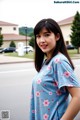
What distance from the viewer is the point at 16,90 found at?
4988 mm

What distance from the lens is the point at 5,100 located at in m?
4.38

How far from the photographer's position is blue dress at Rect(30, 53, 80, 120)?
1299 millimetres

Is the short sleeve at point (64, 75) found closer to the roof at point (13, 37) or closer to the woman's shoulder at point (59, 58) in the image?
the woman's shoulder at point (59, 58)

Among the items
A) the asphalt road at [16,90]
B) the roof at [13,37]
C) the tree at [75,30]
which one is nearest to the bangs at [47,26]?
the asphalt road at [16,90]

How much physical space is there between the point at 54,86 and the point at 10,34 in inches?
114

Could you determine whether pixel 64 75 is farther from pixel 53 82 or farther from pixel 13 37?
pixel 13 37

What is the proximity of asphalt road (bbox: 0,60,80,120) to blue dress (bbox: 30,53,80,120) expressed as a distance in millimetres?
2116

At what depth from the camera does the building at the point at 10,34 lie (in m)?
4.08

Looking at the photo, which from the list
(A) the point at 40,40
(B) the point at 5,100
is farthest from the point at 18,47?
(A) the point at 40,40

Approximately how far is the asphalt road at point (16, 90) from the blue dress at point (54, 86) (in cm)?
212

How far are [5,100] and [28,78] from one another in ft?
4.88

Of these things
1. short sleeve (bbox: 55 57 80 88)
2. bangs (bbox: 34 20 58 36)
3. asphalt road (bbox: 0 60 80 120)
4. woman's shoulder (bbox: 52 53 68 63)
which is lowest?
asphalt road (bbox: 0 60 80 120)

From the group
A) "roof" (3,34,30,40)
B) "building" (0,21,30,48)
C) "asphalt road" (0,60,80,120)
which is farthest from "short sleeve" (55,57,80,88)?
"roof" (3,34,30,40)

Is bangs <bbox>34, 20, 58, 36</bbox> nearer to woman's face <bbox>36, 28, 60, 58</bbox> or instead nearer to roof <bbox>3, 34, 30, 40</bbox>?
woman's face <bbox>36, 28, 60, 58</bbox>
